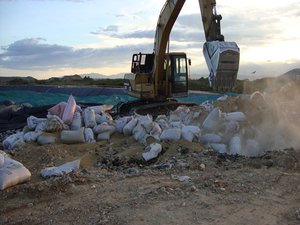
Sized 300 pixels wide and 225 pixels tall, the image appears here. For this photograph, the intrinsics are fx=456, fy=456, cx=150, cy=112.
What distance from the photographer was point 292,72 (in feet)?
46.4

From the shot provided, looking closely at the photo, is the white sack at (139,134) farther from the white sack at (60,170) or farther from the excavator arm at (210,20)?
the excavator arm at (210,20)

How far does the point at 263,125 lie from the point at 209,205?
4.20 meters

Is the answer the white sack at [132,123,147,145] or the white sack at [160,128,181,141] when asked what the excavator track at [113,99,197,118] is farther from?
the white sack at [160,128,181,141]

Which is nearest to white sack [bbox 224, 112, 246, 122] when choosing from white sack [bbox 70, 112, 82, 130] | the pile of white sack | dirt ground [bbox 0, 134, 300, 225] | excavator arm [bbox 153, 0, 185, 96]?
the pile of white sack

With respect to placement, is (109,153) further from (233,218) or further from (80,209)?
(233,218)

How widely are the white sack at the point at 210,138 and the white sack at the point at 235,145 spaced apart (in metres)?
0.23

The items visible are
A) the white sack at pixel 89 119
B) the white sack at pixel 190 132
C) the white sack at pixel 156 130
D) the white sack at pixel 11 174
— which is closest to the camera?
the white sack at pixel 11 174

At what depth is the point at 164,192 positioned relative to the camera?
200 inches

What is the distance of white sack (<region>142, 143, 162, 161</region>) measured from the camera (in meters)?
7.22

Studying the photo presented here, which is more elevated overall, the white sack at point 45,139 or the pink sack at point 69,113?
the pink sack at point 69,113

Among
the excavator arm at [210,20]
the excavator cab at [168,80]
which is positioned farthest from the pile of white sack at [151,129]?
the excavator cab at [168,80]

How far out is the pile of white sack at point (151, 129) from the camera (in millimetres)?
8008

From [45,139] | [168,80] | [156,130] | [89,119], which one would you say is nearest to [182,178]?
[156,130]

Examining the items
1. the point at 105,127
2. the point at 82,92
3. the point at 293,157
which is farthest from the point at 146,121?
the point at 82,92
